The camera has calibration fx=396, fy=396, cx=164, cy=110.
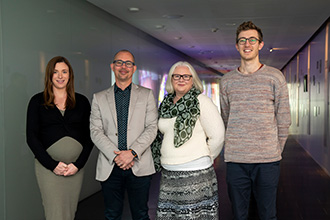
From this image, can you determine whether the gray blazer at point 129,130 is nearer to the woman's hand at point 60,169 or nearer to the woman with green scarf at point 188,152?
the woman with green scarf at point 188,152

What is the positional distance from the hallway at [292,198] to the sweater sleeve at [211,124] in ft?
6.18

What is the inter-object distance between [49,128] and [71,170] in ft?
1.16

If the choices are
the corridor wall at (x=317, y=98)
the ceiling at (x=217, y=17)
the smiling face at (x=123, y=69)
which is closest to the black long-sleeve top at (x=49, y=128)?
the smiling face at (x=123, y=69)

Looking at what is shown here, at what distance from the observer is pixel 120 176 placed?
10.1 ft

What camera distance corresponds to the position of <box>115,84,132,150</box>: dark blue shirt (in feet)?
10.0

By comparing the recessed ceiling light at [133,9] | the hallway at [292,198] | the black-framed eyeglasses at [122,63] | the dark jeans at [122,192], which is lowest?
the hallway at [292,198]

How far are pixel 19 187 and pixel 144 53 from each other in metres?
5.45

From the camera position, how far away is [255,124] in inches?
111

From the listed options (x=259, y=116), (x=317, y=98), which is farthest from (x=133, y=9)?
(x=317, y=98)

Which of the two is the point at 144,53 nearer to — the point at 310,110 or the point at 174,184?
the point at 310,110

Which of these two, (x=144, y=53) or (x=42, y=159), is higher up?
(x=144, y=53)

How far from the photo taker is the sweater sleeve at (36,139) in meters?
2.86

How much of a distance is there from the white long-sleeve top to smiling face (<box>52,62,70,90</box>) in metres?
0.83

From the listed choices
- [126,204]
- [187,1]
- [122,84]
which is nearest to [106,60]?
[187,1]
